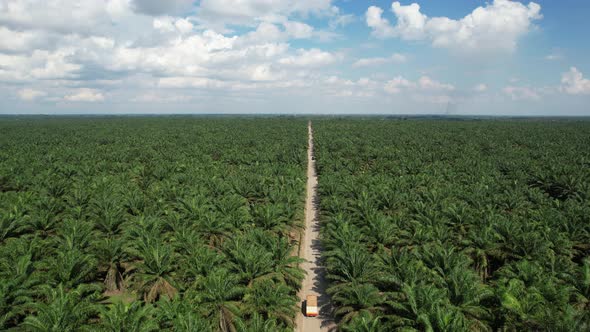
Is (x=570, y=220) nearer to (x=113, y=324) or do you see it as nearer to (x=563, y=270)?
(x=563, y=270)

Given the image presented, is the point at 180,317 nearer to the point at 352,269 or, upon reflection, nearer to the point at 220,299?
the point at 220,299

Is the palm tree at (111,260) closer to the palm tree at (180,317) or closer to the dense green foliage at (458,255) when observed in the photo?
the palm tree at (180,317)

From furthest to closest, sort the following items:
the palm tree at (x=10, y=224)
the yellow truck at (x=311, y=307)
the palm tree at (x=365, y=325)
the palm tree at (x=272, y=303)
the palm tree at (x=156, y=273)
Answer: the palm tree at (x=10, y=224) < the yellow truck at (x=311, y=307) < the palm tree at (x=156, y=273) < the palm tree at (x=272, y=303) < the palm tree at (x=365, y=325)

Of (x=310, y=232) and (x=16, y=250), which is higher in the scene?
(x=16, y=250)

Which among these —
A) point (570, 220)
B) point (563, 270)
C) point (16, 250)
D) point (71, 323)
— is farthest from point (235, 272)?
point (570, 220)

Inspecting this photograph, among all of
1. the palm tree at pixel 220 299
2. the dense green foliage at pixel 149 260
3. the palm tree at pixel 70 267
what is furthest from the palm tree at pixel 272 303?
the palm tree at pixel 70 267

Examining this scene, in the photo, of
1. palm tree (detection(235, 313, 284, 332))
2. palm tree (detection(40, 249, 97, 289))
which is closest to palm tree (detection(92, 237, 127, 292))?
palm tree (detection(40, 249, 97, 289))

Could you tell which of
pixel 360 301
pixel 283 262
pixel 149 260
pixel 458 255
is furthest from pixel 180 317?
pixel 458 255

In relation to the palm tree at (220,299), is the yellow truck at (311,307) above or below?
below
